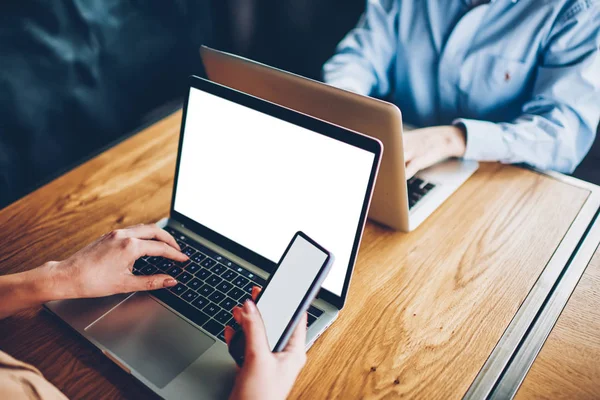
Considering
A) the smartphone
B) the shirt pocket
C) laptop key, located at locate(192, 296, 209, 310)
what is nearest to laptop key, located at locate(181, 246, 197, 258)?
laptop key, located at locate(192, 296, 209, 310)

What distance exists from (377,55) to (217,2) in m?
1.42

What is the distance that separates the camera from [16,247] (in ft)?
2.90

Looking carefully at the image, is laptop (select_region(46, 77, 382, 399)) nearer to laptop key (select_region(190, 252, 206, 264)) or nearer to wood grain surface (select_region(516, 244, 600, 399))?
laptop key (select_region(190, 252, 206, 264))

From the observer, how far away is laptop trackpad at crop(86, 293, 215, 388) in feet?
2.10

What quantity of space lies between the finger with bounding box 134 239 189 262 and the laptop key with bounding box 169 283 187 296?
5cm

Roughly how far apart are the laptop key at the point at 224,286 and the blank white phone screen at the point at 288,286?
150 mm

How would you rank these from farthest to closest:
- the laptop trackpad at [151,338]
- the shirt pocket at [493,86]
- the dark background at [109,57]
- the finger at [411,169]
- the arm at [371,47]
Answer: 1. the dark background at [109,57]
2. the arm at [371,47]
3. the shirt pocket at [493,86]
4. the finger at [411,169]
5. the laptop trackpad at [151,338]

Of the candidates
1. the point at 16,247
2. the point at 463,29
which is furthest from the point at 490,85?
the point at 16,247

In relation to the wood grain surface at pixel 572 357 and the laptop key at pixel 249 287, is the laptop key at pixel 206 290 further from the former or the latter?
the wood grain surface at pixel 572 357

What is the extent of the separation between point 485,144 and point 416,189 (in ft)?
0.68

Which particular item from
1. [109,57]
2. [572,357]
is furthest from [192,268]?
[109,57]

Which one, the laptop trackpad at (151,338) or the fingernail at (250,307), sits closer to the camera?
the fingernail at (250,307)

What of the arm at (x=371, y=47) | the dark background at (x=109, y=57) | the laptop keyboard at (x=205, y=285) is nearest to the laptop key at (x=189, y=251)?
the laptop keyboard at (x=205, y=285)

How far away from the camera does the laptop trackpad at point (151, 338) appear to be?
64 centimetres
